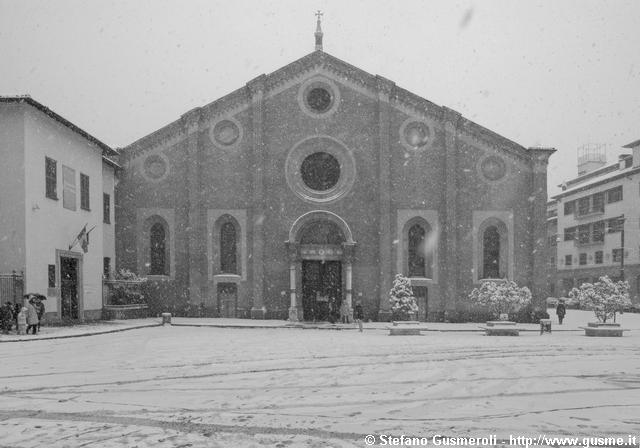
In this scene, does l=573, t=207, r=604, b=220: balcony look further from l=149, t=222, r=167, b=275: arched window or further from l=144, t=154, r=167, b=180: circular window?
l=149, t=222, r=167, b=275: arched window

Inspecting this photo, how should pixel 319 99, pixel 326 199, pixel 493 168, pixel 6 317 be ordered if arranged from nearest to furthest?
pixel 6 317
pixel 326 199
pixel 493 168
pixel 319 99

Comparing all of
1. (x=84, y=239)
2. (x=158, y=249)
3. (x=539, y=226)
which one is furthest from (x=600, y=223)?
(x=84, y=239)

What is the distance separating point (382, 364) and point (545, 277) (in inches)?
849

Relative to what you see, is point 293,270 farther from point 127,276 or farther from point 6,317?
point 6,317

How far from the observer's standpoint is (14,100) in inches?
988

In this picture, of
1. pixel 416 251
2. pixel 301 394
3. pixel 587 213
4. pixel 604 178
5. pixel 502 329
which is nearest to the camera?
pixel 301 394

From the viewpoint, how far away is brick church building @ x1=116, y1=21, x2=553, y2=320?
34.4 m

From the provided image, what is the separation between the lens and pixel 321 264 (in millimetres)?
34875

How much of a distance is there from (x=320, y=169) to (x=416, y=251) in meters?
6.31

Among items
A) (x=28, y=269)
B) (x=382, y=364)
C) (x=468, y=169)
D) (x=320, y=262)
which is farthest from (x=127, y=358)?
(x=468, y=169)

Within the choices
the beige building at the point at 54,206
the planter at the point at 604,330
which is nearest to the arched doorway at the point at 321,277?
the beige building at the point at 54,206

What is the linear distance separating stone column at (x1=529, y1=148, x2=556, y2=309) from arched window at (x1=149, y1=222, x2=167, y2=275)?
18.3m

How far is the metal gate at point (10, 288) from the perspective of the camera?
976 inches

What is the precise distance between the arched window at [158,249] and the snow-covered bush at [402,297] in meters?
11.4
